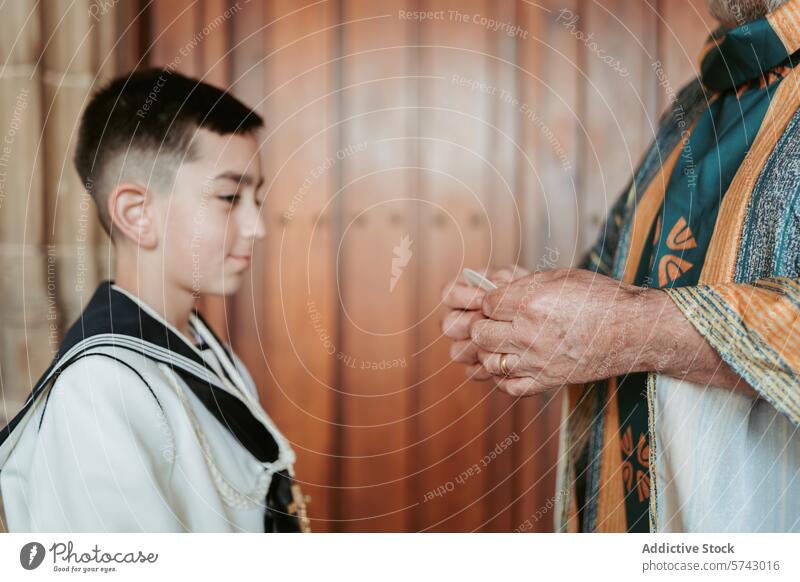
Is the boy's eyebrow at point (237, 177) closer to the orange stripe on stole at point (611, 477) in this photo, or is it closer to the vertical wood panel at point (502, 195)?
the vertical wood panel at point (502, 195)

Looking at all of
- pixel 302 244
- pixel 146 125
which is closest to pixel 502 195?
pixel 302 244

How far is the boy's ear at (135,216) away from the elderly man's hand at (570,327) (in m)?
0.27

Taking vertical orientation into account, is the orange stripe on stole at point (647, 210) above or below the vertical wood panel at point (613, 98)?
below

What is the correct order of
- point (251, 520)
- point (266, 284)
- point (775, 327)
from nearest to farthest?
Result: point (775, 327), point (251, 520), point (266, 284)

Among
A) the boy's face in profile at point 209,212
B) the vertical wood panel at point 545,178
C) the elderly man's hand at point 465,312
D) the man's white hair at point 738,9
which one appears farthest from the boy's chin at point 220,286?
the man's white hair at point 738,9

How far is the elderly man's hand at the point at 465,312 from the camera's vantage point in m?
0.51

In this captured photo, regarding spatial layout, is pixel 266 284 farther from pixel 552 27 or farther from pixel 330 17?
pixel 552 27

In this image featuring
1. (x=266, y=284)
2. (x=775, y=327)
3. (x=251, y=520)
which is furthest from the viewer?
(x=266, y=284)

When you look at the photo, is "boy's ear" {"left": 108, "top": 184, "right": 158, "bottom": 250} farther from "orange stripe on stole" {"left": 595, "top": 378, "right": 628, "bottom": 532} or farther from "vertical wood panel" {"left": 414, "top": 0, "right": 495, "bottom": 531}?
"orange stripe on stole" {"left": 595, "top": 378, "right": 628, "bottom": 532}

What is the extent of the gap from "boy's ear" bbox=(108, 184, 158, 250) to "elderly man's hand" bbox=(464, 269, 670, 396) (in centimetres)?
27

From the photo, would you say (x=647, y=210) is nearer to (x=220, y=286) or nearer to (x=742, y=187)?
(x=742, y=187)

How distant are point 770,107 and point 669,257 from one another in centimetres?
13

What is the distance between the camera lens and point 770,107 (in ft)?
1.54
